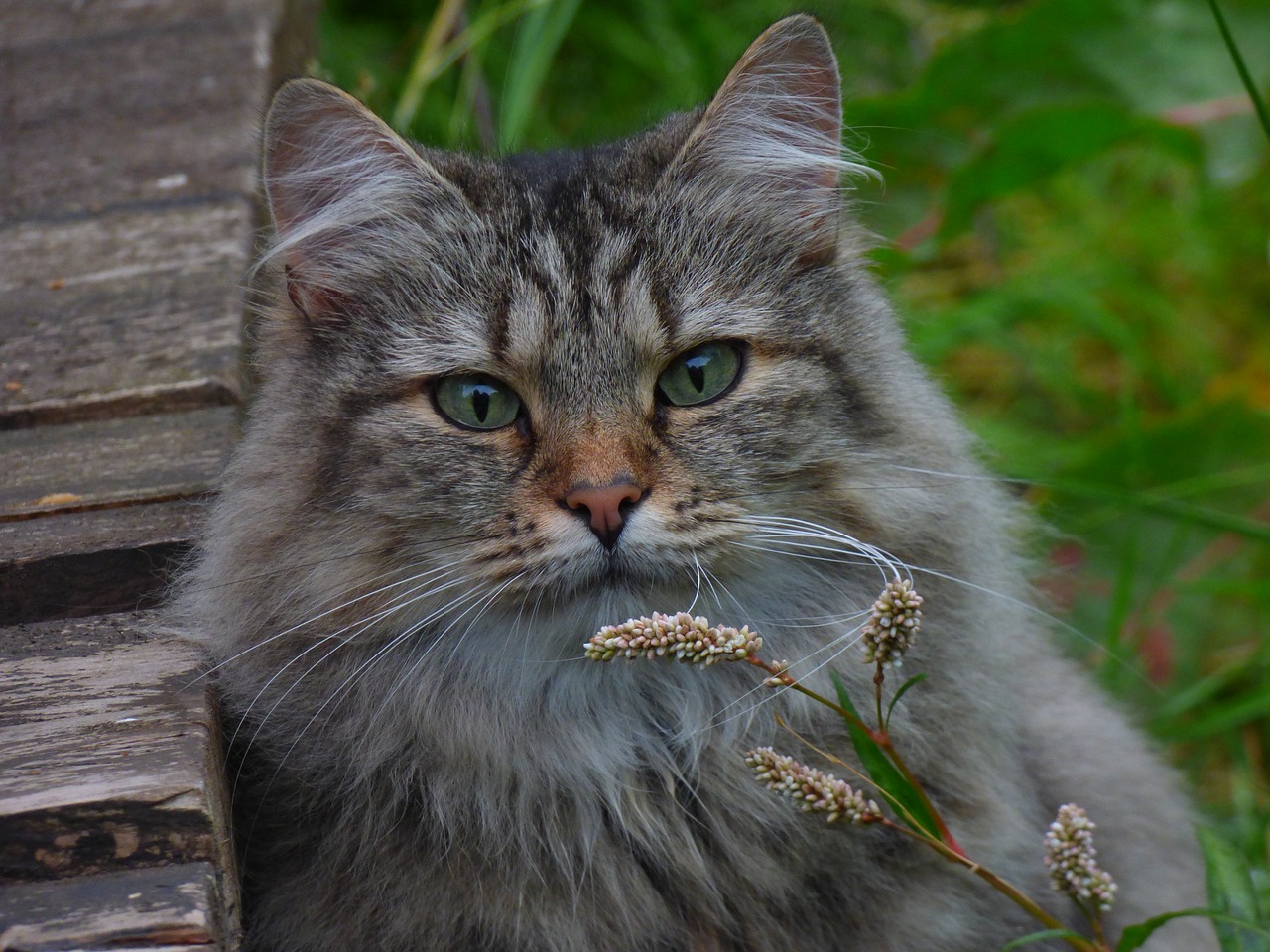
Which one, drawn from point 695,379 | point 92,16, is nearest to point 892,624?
point 695,379

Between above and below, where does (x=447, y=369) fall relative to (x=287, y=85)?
below

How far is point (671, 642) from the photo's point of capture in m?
1.49

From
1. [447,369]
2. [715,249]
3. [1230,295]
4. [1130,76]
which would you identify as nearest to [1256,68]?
[1130,76]

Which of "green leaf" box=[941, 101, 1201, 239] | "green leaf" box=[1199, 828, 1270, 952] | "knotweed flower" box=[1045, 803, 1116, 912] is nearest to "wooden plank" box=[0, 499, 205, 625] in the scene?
"knotweed flower" box=[1045, 803, 1116, 912]

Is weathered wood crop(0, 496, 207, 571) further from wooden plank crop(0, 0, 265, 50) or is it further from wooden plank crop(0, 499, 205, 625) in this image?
wooden plank crop(0, 0, 265, 50)

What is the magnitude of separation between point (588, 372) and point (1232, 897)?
4.06 ft

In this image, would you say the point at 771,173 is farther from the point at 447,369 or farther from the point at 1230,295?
the point at 1230,295

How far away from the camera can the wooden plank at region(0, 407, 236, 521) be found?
201 centimetres

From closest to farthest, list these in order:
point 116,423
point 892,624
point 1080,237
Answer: point 892,624 < point 116,423 < point 1080,237

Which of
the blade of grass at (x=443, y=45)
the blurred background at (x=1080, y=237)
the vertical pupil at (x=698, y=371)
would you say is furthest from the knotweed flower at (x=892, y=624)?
the blade of grass at (x=443, y=45)

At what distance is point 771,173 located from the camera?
204cm

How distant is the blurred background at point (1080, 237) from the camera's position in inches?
120

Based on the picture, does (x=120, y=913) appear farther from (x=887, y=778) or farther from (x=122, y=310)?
(x=122, y=310)

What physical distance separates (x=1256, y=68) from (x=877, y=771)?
103 inches
